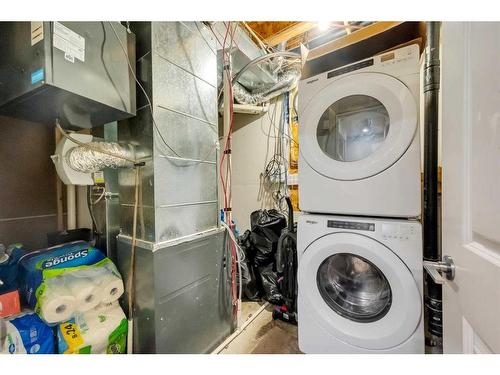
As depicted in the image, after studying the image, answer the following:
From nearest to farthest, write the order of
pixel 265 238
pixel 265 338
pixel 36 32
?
pixel 36 32, pixel 265 338, pixel 265 238

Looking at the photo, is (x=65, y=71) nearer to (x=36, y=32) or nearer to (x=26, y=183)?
(x=36, y=32)

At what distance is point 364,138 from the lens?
1279 mm

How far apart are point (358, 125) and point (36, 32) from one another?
1.61 m

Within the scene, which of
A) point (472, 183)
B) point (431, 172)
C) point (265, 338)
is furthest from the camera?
point (265, 338)

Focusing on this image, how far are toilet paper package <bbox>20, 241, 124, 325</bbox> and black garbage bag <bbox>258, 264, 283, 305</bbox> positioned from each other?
120cm

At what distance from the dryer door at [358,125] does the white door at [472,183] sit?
1.12 ft

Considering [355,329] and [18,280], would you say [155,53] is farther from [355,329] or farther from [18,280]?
[355,329]

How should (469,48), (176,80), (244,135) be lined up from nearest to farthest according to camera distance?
(469,48), (176,80), (244,135)

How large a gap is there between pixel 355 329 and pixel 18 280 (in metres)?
1.88

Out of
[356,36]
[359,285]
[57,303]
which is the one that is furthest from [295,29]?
[57,303]

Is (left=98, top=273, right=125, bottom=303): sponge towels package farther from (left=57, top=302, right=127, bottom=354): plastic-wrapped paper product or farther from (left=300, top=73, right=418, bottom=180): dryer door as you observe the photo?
(left=300, top=73, right=418, bottom=180): dryer door

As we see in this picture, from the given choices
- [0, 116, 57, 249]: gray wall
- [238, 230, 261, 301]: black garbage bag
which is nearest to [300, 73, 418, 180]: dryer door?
[238, 230, 261, 301]: black garbage bag
